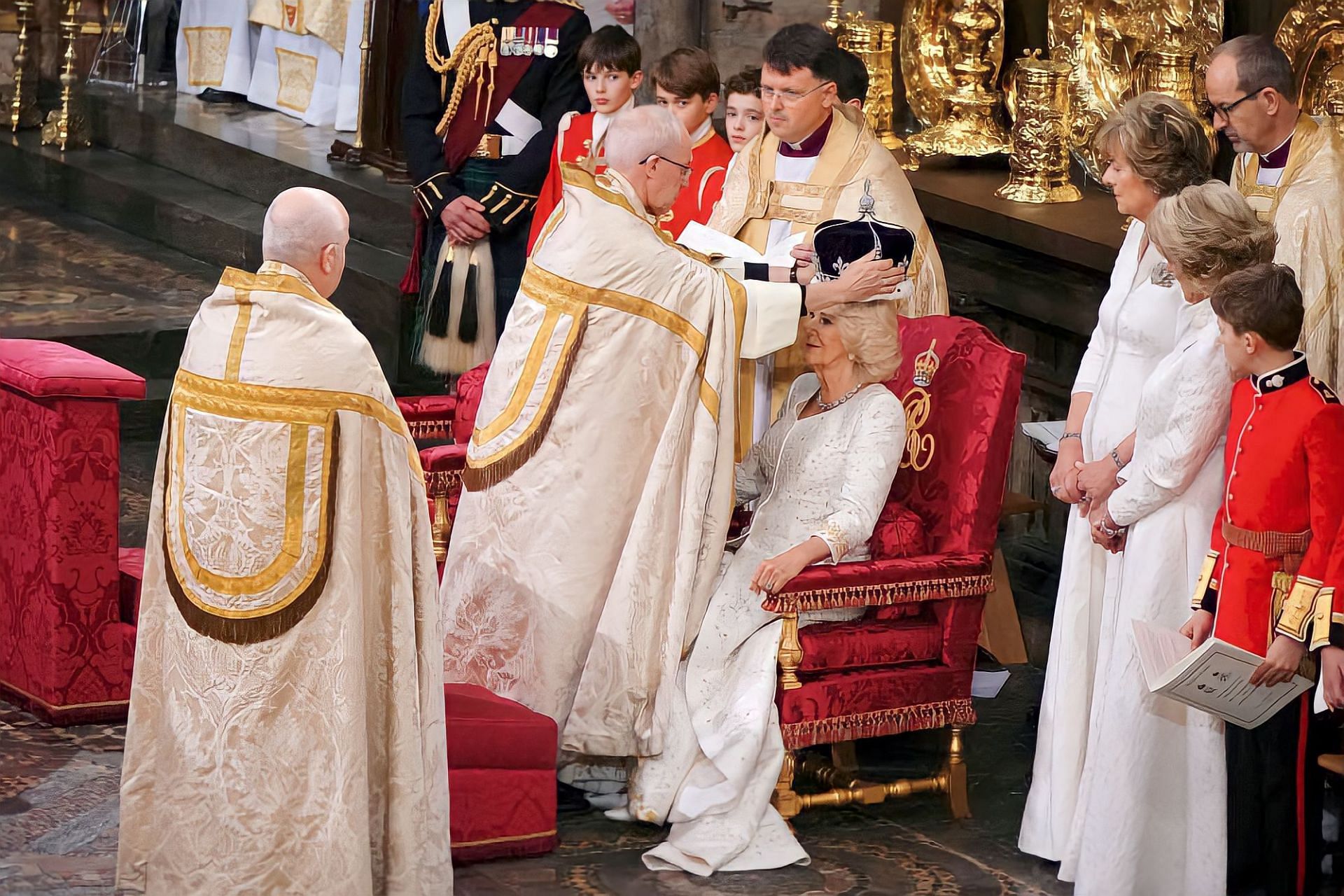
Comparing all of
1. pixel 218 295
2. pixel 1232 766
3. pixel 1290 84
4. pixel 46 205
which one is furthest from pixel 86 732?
pixel 46 205

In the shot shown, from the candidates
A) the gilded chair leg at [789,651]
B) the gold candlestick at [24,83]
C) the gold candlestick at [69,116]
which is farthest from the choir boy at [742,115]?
the gold candlestick at [24,83]

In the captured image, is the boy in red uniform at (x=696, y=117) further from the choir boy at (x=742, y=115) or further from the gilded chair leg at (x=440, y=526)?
the gilded chair leg at (x=440, y=526)

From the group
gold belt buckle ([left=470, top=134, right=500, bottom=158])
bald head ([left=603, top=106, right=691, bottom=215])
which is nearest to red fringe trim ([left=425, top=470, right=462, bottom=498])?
bald head ([left=603, top=106, right=691, bottom=215])

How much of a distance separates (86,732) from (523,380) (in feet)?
5.09

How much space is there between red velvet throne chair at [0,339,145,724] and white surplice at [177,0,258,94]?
6.63 m

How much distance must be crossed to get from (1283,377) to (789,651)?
4.41 feet

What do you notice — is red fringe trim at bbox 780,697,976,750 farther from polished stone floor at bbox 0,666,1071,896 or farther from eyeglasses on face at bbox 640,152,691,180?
eyeglasses on face at bbox 640,152,691,180

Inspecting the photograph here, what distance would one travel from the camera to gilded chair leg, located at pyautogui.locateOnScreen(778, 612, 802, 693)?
468 cm

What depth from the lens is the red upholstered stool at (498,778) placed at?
4555 mm

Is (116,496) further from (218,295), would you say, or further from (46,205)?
(46,205)

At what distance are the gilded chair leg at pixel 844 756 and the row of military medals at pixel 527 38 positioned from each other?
2958mm

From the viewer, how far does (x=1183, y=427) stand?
13.7 ft

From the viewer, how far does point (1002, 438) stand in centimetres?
493

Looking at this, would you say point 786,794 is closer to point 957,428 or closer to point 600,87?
point 957,428
